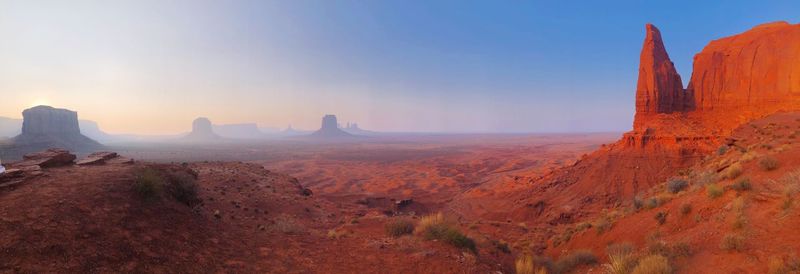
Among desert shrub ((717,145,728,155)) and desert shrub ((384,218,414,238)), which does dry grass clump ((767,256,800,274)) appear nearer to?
desert shrub ((384,218,414,238))

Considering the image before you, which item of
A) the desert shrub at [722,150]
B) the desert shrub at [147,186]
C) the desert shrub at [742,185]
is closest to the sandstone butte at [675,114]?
the desert shrub at [722,150]

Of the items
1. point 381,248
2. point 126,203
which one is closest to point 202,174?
point 126,203

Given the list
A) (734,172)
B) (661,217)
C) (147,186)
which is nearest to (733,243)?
(661,217)

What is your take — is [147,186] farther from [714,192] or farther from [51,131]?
[51,131]

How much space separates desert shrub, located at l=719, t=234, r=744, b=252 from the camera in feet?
17.8

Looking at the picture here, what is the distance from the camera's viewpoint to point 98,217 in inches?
303

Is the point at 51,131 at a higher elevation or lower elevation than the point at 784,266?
higher

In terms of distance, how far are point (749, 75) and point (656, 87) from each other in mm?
→ 6182

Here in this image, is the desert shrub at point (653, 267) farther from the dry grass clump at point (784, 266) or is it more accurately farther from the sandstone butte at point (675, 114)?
the sandstone butte at point (675, 114)

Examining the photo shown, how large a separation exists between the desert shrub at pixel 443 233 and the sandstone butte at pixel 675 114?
15591mm

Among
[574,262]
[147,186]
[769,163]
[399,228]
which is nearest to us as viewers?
[574,262]

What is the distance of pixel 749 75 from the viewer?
2603 cm

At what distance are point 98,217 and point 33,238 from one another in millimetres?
1475

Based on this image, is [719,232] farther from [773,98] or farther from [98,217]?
[773,98]
